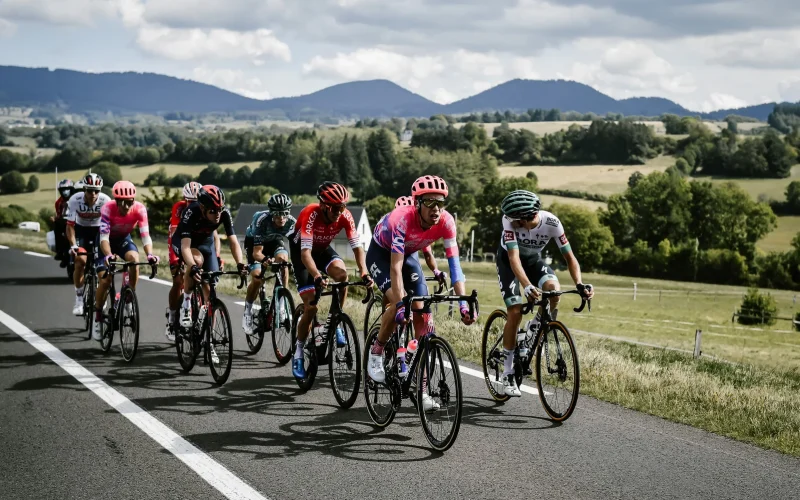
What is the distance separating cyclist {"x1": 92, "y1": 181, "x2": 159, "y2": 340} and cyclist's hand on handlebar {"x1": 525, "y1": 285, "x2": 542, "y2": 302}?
551 centimetres

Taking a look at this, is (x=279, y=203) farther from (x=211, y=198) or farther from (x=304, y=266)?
(x=304, y=266)

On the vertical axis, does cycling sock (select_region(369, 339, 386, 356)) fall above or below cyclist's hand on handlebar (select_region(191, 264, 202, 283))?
below

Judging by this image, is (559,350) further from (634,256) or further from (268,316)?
(634,256)

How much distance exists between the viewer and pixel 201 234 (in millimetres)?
10844

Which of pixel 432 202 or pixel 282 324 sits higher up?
pixel 432 202

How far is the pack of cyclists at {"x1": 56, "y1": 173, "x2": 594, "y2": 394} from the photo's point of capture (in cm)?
745

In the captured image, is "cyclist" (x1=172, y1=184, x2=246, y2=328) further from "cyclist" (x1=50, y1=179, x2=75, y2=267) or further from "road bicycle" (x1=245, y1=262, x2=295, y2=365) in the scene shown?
"cyclist" (x1=50, y1=179, x2=75, y2=267)

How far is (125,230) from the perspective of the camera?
11.6 m

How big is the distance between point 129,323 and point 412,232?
4918mm

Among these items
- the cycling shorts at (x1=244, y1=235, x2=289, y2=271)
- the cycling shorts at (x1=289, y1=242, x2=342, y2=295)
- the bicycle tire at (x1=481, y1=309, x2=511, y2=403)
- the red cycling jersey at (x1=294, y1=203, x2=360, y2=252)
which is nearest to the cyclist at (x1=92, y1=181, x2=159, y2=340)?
the cycling shorts at (x1=244, y1=235, x2=289, y2=271)

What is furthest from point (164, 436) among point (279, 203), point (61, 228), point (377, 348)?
point (61, 228)

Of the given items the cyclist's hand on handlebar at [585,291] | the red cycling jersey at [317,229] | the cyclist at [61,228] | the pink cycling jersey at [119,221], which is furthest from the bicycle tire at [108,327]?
the cyclist at [61,228]

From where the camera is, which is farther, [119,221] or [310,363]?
[119,221]

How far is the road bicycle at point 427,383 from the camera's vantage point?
671cm
